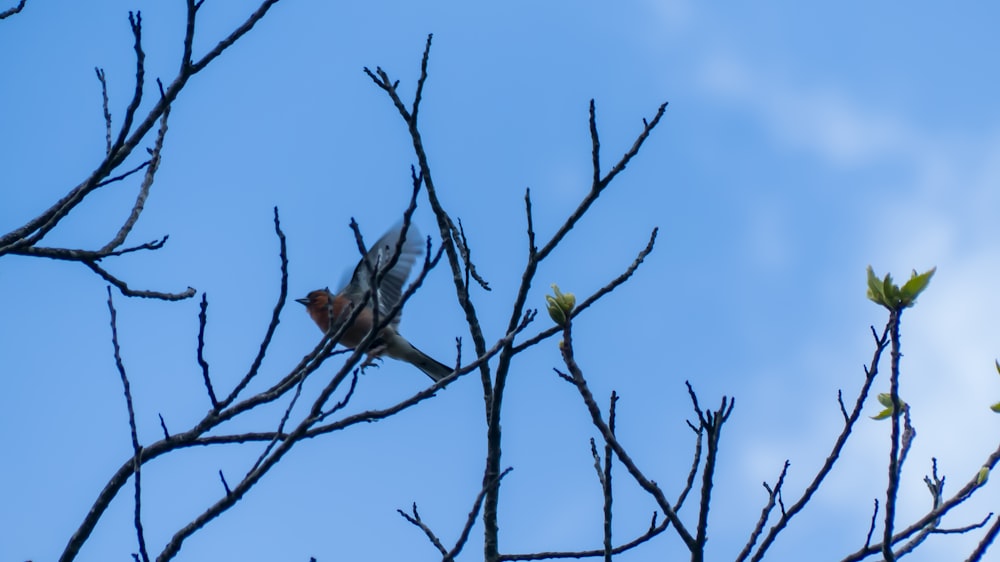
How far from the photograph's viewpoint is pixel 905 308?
3.27 metres

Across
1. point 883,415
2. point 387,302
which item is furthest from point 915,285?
point 387,302

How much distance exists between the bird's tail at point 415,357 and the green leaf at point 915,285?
23.8 ft

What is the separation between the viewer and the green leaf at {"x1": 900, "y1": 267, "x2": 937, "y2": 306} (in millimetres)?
3221

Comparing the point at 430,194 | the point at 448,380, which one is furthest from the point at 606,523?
the point at 430,194

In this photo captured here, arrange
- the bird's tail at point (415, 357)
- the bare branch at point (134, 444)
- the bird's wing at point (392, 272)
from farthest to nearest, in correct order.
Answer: the bird's tail at point (415, 357)
the bird's wing at point (392, 272)
the bare branch at point (134, 444)

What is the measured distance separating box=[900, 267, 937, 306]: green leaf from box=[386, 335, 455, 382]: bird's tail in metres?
7.25

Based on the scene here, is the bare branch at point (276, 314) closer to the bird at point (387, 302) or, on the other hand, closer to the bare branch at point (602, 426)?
the bare branch at point (602, 426)

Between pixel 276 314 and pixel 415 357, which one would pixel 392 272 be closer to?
pixel 415 357

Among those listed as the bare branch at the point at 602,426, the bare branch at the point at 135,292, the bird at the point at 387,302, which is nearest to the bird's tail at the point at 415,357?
the bird at the point at 387,302

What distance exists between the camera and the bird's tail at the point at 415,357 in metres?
10.3

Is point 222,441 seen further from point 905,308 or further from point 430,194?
point 905,308

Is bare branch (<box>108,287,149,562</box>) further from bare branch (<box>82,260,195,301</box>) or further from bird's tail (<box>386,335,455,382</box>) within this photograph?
bird's tail (<box>386,335,455,382</box>)

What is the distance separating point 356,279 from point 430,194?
5047mm

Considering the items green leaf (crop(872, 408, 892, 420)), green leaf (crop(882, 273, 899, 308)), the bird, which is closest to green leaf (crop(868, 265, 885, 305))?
green leaf (crop(882, 273, 899, 308))
